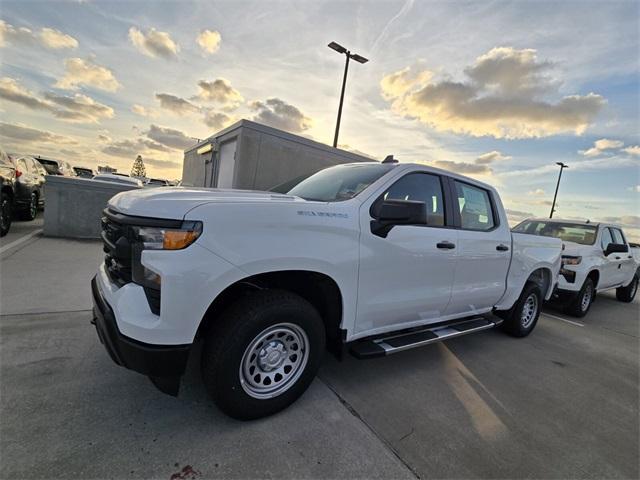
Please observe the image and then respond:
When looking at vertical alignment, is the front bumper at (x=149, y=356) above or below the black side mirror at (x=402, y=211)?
below

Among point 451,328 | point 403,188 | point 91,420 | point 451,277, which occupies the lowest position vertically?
point 91,420

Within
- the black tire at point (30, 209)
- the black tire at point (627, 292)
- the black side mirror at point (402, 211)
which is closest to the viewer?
the black side mirror at point (402, 211)

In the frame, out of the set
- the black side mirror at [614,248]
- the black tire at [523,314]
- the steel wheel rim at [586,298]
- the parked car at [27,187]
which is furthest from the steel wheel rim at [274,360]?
the parked car at [27,187]

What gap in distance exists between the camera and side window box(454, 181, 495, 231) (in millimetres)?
3725

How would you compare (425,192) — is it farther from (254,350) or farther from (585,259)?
(585,259)

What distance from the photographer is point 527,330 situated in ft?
16.3

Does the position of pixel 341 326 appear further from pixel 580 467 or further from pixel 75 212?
pixel 75 212

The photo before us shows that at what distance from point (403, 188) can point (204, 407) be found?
2.35m

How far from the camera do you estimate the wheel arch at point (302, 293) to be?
234cm

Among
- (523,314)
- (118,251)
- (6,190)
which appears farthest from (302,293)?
(6,190)

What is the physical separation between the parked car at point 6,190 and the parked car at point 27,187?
1.36ft

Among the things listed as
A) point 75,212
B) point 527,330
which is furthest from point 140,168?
point 527,330

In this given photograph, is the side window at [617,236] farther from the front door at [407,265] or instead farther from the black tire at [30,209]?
the black tire at [30,209]

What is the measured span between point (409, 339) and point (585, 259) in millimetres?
5239
